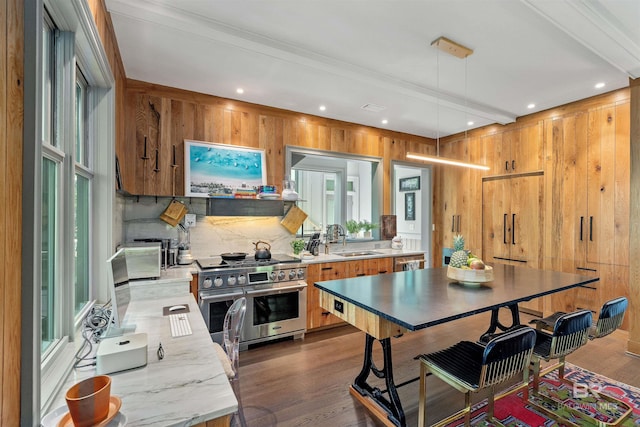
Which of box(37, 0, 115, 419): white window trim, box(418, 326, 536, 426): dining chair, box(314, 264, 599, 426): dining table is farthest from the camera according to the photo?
box(314, 264, 599, 426): dining table

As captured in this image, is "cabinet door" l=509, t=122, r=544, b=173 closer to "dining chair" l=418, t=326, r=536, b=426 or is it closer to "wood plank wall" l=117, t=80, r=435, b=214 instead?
"wood plank wall" l=117, t=80, r=435, b=214

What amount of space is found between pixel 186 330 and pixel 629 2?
351 centimetres

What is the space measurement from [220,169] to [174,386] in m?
2.70

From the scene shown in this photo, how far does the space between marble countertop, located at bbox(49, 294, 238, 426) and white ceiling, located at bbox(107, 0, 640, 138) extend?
213cm

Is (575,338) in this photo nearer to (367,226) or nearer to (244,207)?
(367,226)

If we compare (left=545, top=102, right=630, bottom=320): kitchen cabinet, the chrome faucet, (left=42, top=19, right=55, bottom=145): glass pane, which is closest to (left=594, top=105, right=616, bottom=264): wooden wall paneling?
(left=545, top=102, right=630, bottom=320): kitchen cabinet

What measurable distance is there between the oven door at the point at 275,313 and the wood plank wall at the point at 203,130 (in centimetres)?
137

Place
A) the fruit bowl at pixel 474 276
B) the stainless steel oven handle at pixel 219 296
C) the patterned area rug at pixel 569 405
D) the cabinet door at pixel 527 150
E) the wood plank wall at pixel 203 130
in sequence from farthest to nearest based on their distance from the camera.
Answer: the cabinet door at pixel 527 150, the wood plank wall at pixel 203 130, the stainless steel oven handle at pixel 219 296, the fruit bowl at pixel 474 276, the patterned area rug at pixel 569 405

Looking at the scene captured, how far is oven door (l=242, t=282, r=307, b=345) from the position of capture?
3.16 meters

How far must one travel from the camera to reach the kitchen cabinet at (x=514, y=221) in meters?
4.20

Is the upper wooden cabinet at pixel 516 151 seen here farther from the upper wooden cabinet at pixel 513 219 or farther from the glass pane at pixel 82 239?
the glass pane at pixel 82 239

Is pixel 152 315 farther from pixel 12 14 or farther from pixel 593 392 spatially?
pixel 593 392

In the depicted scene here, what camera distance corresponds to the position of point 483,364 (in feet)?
5.31

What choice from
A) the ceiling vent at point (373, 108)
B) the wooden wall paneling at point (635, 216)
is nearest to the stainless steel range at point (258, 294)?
the ceiling vent at point (373, 108)
